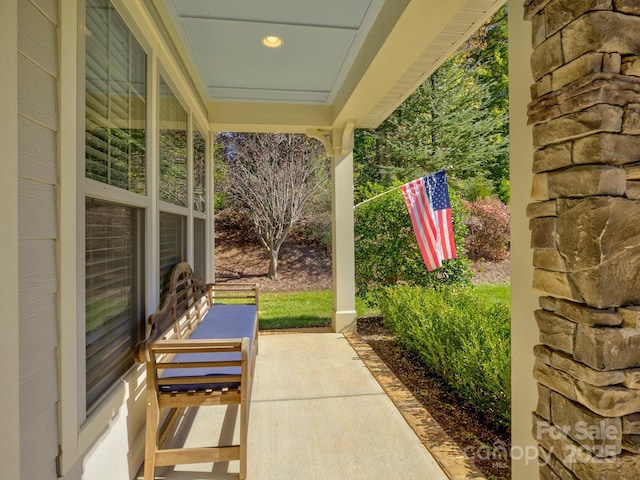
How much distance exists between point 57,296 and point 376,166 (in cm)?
991

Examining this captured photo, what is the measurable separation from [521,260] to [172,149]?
2.68 m

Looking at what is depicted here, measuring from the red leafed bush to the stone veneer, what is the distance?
8095 millimetres

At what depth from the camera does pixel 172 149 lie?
2.89 meters

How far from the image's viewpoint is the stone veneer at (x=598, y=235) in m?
1.05

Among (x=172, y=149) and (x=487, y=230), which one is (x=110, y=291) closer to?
(x=172, y=149)

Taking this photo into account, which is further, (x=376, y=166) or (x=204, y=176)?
→ (x=376, y=166)

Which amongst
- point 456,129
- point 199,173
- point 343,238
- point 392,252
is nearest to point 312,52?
point 199,173

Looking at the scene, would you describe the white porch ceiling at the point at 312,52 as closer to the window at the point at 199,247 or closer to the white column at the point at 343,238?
the white column at the point at 343,238

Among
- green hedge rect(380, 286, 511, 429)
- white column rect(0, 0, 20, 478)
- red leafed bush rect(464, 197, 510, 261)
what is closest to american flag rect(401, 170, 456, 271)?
green hedge rect(380, 286, 511, 429)

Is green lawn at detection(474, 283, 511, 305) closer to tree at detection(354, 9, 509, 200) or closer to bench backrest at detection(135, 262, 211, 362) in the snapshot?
tree at detection(354, 9, 509, 200)

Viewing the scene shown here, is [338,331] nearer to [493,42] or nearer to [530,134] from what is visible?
[530,134]

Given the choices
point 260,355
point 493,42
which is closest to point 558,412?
point 260,355

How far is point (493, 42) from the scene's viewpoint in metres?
10.2

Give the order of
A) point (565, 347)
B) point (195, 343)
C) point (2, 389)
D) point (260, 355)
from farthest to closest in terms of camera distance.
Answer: point (260, 355) < point (195, 343) < point (565, 347) < point (2, 389)
